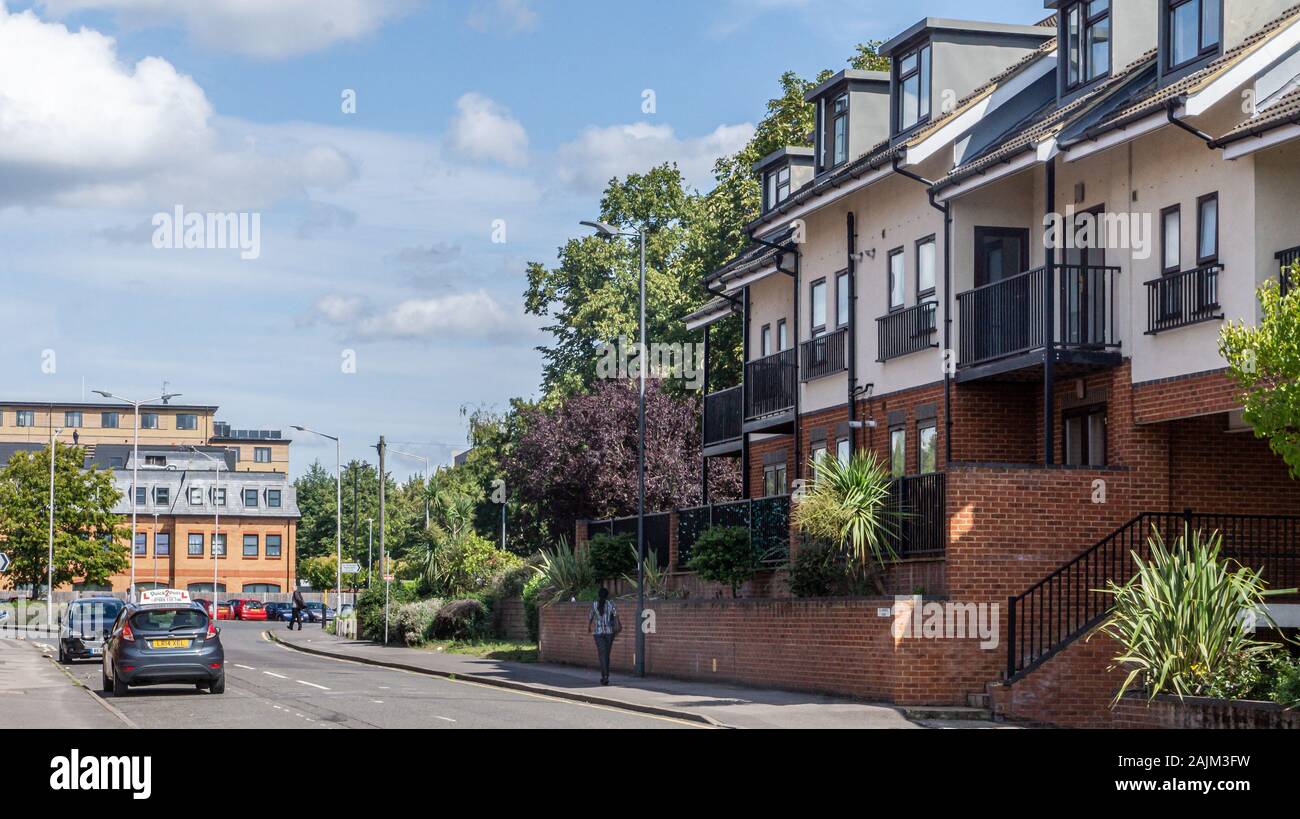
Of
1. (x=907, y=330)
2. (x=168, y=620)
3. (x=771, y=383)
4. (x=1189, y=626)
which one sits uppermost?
(x=907, y=330)

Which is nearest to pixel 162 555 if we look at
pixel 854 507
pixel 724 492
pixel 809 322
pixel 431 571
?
pixel 431 571

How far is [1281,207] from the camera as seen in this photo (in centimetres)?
2077

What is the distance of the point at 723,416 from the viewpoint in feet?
126

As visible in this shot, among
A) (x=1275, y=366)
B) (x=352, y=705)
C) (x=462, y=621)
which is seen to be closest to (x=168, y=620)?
(x=352, y=705)

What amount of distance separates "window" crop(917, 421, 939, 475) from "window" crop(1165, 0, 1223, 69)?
7.05 meters

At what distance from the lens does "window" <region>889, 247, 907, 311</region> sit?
1158 inches

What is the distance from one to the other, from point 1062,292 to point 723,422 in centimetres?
1477

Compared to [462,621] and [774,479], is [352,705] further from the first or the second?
[462,621]

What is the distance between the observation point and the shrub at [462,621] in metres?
49.3

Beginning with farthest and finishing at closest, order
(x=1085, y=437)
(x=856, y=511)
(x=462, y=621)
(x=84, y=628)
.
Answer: (x=462, y=621) → (x=84, y=628) → (x=1085, y=437) → (x=856, y=511)

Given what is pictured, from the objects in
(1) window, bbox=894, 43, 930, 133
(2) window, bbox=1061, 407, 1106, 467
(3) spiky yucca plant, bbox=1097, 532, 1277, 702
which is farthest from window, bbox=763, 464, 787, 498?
(3) spiky yucca plant, bbox=1097, 532, 1277, 702

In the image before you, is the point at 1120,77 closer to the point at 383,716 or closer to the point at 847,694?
the point at 847,694

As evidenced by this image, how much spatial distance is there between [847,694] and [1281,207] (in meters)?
8.66

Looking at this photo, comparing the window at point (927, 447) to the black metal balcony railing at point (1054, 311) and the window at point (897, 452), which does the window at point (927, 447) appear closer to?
the window at point (897, 452)
